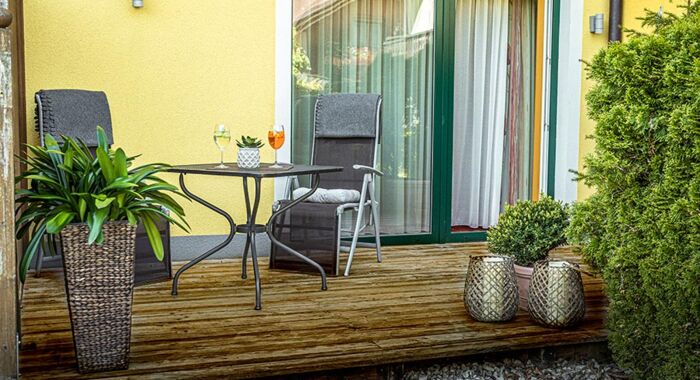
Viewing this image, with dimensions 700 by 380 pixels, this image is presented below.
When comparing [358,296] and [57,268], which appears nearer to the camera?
[358,296]

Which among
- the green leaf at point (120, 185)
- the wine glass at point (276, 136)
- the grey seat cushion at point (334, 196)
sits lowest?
the grey seat cushion at point (334, 196)

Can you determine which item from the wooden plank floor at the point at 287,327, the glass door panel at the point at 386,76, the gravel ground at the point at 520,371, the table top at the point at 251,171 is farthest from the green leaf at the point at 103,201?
the glass door panel at the point at 386,76

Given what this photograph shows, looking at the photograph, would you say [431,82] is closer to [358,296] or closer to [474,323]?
[358,296]

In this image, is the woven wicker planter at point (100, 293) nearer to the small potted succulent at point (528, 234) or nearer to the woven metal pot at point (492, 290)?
the woven metal pot at point (492, 290)

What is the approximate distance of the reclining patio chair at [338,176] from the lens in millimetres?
4492

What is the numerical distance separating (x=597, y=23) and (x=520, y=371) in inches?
154

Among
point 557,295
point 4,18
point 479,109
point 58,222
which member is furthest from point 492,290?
point 479,109

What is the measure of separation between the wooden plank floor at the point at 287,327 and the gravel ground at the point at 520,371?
9 cm

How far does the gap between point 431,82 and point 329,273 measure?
2.03m

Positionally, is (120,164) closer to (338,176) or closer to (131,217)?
(131,217)

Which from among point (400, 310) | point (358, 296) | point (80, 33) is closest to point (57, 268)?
point (80, 33)

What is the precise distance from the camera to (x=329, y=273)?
444cm

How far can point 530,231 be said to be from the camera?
11.6 ft

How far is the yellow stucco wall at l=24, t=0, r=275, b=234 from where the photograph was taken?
15.2 feet
